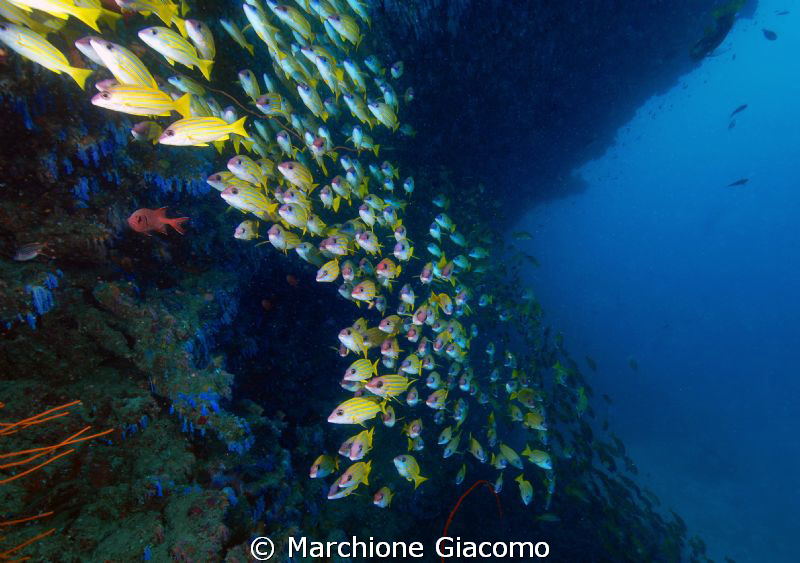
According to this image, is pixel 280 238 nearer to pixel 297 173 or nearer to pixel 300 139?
pixel 297 173

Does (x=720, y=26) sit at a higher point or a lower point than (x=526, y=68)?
higher

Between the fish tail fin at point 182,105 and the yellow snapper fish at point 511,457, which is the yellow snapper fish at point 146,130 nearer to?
the fish tail fin at point 182,105

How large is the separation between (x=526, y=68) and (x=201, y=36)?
907 cm

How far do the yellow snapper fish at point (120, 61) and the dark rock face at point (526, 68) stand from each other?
236 inches

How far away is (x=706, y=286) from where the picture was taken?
8975 centimetres

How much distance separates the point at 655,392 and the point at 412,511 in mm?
38699

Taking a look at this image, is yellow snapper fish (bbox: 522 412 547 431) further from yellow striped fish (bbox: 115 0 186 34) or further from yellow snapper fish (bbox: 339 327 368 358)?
yellow striped fish (bbox: 115 0 186 34)

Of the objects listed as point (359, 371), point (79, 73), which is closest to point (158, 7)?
point (79, 73)

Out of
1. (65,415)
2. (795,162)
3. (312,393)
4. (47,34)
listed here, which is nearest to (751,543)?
(312,393)

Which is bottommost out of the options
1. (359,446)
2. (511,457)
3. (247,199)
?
(359,446)

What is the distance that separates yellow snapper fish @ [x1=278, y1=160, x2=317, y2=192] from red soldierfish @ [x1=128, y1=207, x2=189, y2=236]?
1.47 meters

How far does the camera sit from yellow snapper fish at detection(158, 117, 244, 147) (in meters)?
3.02

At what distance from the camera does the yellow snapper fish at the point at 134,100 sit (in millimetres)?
2787

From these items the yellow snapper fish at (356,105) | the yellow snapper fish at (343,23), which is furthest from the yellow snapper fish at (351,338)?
the yellow snapper fish at (343,23)
